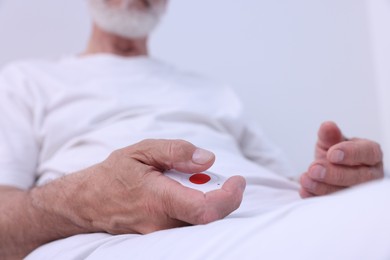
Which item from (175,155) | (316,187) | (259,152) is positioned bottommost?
(259,152)

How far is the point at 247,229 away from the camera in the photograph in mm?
362

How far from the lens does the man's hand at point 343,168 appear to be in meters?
0.65

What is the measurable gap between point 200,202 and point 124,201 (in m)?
0.11

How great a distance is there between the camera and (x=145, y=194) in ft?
1.61

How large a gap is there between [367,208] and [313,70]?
120 cm

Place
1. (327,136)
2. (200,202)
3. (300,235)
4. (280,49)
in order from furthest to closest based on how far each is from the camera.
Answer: (280,49)
(327,136)
(200,202)
(300,235)

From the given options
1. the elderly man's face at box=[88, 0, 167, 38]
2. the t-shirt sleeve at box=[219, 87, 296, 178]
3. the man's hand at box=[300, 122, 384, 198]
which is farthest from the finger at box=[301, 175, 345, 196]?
the elderly man's face at box=[88, 0, 167, 38]

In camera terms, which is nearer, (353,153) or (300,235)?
(300,235)

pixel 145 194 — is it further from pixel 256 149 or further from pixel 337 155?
pixel 256 149

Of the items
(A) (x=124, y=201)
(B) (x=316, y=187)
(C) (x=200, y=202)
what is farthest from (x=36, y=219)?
(B) (x=316, y=187)

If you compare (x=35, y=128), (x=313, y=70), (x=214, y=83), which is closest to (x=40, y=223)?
(x=35, y=128)

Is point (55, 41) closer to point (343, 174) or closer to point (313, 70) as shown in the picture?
point (313, 70)

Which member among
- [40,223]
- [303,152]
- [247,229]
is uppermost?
[247,229]

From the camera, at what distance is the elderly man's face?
3.84 ft
